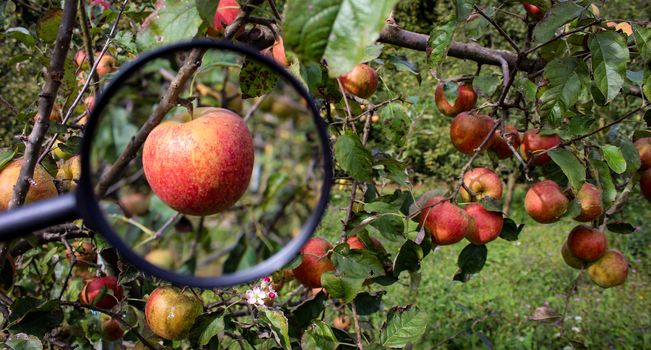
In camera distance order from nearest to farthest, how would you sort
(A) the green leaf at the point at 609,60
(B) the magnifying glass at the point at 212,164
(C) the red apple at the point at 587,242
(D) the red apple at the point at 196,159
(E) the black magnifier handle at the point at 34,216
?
1. (E) the black magnifier handle at the point at 34,216
2. (B) the magnifying glass at the point at 212,164
3. (D) the red apple at the point at 196,159
4. (A) the green leaf at the point at 609,60
5. (C) the red apple at the point at 587,242

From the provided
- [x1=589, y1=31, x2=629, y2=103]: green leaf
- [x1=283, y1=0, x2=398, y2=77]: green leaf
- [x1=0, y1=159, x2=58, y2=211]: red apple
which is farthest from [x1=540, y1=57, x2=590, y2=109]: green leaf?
[x1=0, y1=159, x2=58, y2=211]: red apple

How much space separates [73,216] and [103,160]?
26 cm

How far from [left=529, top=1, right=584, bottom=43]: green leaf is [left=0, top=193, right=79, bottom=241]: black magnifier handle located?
2.70 ft

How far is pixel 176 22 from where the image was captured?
61cm

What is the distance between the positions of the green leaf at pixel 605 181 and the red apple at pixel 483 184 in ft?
0.63

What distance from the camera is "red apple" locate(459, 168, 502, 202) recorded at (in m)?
1.17

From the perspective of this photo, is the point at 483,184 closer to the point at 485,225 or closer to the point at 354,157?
the point at 485,225

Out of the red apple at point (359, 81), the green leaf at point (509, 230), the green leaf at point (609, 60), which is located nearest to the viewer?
the green leaf at point (609, 60)

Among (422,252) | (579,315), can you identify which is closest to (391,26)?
(422,252)

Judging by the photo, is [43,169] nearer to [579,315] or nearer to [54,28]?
[54,28]

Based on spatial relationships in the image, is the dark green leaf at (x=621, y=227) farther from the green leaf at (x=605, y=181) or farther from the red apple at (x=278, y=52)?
the red apple at (x=278, y=52)

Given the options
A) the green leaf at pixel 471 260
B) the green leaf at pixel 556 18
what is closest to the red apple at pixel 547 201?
the green leaf at pixel 471 260

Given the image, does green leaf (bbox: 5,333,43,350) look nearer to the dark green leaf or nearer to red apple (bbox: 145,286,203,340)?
red apple (bbox: 145,286,203,340)

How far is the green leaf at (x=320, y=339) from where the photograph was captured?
0.88 meters
